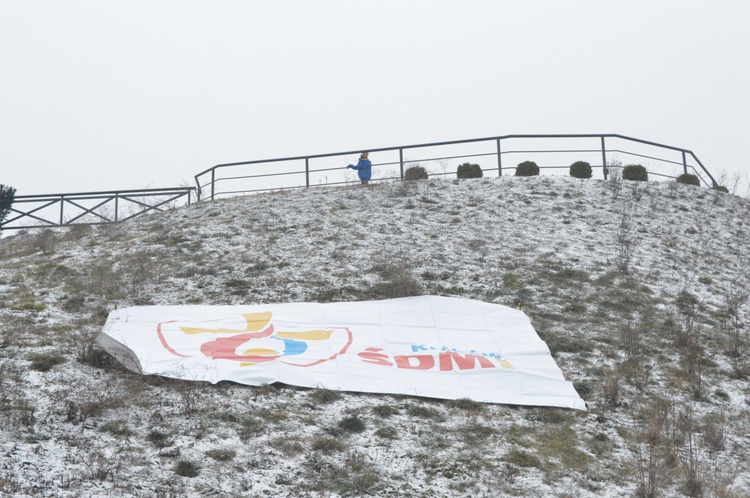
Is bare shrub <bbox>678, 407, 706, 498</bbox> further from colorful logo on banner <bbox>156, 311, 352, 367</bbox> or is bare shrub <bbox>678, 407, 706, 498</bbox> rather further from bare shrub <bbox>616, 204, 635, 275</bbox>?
bare shrub <bbox>616, 204, 635, 275</bbox>

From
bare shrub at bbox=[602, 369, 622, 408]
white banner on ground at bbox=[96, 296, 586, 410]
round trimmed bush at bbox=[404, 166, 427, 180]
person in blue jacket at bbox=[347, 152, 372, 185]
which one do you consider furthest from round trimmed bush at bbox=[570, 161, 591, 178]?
bare shrub at bbox=[602, 369, 622, 408]

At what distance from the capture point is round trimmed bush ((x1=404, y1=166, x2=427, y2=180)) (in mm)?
20531

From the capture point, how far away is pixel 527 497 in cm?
744

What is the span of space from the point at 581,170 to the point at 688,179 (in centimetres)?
336

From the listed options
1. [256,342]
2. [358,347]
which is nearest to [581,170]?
[358,347]

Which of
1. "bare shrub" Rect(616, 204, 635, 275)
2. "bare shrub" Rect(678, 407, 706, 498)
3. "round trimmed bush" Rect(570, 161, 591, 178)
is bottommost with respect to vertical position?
"bare shrub" Rect(678, 407, 706, 498)

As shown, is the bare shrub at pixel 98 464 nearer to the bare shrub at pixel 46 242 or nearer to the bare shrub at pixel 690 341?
the bare shrub at pixel 690 341

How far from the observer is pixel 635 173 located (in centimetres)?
2078

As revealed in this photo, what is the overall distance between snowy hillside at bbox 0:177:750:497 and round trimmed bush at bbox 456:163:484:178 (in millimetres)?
1253

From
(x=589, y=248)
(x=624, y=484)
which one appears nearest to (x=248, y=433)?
(x=624, y=484)

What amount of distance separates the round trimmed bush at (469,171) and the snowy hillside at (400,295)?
125cm

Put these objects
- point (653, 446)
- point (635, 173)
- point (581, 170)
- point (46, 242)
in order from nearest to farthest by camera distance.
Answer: point (653, 446), point (46, 242), point (635, 173), point (581, 170)

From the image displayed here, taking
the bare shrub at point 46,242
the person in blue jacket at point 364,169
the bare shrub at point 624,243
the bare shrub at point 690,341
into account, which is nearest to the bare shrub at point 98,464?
the bare shrub at point 690,341

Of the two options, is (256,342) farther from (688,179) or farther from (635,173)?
(688,179)
